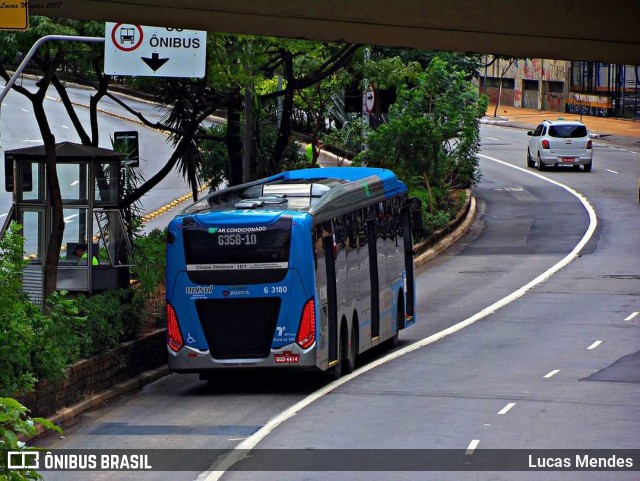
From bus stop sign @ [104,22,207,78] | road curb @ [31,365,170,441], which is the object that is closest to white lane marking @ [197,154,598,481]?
road curb @ [31,365,170,441]

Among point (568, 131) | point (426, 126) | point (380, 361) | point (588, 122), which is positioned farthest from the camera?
point (588, 122)

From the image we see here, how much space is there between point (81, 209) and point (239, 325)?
161 inches

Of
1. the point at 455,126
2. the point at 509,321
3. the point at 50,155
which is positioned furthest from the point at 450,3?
the point at 455,126

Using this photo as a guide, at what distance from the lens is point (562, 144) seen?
189ft

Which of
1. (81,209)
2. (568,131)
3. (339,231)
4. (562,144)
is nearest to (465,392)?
(339,231)

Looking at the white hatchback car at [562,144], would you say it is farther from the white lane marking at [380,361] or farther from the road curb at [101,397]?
the road curb at [101,397]

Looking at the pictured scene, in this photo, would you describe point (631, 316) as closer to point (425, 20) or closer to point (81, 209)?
point (81, 209)

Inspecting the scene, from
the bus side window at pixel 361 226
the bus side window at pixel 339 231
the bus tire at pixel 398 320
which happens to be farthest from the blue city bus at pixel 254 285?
the bus tire at pixel 398 320

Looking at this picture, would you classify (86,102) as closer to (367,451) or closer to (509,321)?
(509,321)

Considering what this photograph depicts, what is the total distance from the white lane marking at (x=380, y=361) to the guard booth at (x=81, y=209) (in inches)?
183

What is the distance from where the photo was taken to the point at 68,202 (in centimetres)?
2369

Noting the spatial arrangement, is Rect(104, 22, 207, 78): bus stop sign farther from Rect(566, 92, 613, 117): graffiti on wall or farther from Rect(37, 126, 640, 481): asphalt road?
Rect(566, 92, 613, 117): graffiti on wall

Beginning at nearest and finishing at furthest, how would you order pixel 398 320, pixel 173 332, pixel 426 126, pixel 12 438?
pixel 12 438 → pixel 173 332 → pixel 398 320 → pixel 426 126

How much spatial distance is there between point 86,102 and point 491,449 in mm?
59855
